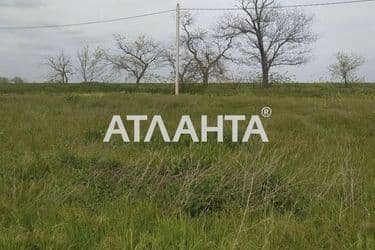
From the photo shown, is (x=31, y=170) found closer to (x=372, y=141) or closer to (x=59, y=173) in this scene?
(x=59, y=173)

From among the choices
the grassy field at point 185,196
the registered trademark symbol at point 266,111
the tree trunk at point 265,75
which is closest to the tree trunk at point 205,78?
the tree trunk at point 265,75

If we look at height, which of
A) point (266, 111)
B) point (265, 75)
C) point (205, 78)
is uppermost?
point (265, 75)

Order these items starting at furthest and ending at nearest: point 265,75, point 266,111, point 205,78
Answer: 1. point 265,75
2. point 205,78
3. point 266,111

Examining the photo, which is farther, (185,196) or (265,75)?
(265,75)

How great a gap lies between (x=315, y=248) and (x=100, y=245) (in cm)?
156

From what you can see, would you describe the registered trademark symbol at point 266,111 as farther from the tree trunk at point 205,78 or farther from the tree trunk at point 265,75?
the tree trunk at point 265,75

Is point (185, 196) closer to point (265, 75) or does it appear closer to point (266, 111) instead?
point (266, 111)

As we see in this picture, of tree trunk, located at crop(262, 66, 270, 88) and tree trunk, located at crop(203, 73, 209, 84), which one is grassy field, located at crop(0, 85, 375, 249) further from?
tree trunk, located at crop(262, 66, 270, 88)

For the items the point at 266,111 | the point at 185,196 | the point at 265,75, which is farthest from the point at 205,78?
the point at 185,196

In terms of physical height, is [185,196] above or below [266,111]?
below

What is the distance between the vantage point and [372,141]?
7250 millimetres

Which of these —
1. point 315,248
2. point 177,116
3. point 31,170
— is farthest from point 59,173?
point 177,116

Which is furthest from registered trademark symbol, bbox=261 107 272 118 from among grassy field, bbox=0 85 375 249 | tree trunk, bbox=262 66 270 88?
tree trunk, bbox=262 66 270 88

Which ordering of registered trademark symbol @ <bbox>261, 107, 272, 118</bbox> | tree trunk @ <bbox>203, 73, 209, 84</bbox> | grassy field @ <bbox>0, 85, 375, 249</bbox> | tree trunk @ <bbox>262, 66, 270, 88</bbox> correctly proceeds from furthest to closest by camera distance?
tree trunk @ <bbox>262, 66, 270, 88</bbox>, tree trunk @ <bbox>203, 73, 209, 84</bbox>, registered trademark symbol @ <bbox>261, 107, 272, 118</bbox>, grassy field @ <bbox>0, 85, 375, 249</bbox>
